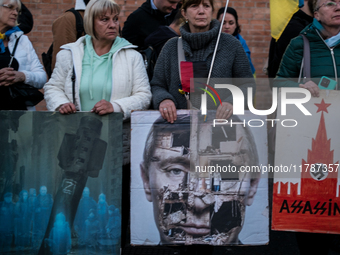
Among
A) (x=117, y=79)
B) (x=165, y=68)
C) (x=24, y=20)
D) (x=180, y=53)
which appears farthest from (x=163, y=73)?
(x=24, y=20)

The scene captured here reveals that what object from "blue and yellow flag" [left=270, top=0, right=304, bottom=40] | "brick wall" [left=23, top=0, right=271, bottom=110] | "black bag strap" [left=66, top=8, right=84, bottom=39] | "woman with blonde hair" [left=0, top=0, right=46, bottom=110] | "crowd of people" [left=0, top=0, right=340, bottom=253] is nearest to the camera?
"crowd of people" [left=0, top=0, right=340, bottom=253]

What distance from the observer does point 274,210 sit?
286cm

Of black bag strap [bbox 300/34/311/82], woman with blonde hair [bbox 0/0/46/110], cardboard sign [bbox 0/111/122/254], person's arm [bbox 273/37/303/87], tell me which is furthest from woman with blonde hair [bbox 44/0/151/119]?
black bag strap [bbox 300/34/311/82]

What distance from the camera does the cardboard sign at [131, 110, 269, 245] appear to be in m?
2.79

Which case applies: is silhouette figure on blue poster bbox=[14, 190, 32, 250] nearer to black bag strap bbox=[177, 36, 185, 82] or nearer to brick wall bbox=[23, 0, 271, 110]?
black bag strap bbox=[177, 36, 185, 82]

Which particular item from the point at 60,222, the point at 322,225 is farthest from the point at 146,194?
the point at 322,225

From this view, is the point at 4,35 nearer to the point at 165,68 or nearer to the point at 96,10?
the point at 96,10

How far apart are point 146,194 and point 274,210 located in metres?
0.87

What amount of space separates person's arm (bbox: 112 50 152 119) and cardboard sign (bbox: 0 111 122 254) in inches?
4.3

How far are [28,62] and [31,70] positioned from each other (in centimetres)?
7

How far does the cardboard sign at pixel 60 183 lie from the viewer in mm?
2861

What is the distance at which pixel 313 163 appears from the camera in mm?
2805

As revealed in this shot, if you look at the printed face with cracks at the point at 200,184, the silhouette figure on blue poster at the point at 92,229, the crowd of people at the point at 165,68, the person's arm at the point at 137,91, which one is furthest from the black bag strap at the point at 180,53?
the silhouette figure on blue poster at the point at 92,229

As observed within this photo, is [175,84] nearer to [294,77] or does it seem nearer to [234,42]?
[234,42]
